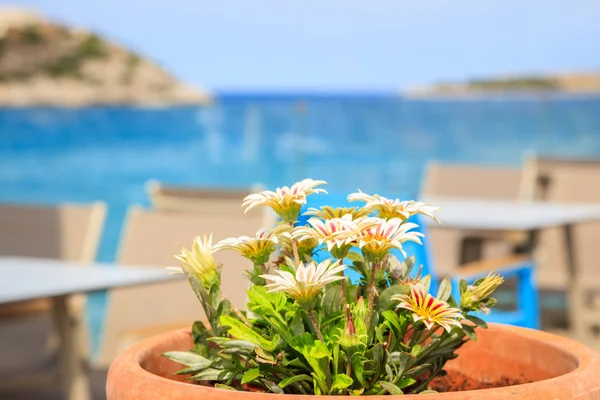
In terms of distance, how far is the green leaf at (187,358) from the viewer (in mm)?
925

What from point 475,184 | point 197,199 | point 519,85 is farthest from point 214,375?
point 519,85

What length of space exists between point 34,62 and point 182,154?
37.8 ft

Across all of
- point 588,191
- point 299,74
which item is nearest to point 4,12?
point 299,74

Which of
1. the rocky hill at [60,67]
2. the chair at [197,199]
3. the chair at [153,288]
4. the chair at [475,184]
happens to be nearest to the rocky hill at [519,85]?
the chair at [475,184]

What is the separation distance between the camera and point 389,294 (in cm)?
92

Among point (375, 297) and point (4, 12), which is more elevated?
point (4, 12)

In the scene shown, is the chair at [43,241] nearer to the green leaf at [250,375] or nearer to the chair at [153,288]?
the chair at [153,288]

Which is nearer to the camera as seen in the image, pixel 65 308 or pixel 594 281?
pixel 65 308

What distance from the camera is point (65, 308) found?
8.02 feet

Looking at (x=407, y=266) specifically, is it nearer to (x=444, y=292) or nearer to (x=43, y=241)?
(x=444, y=292)

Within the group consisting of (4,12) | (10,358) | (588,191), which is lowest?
(10,358)

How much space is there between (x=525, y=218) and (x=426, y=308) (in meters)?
2.59

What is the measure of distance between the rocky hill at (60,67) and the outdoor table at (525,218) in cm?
2440

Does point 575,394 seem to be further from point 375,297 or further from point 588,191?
point 588,191
